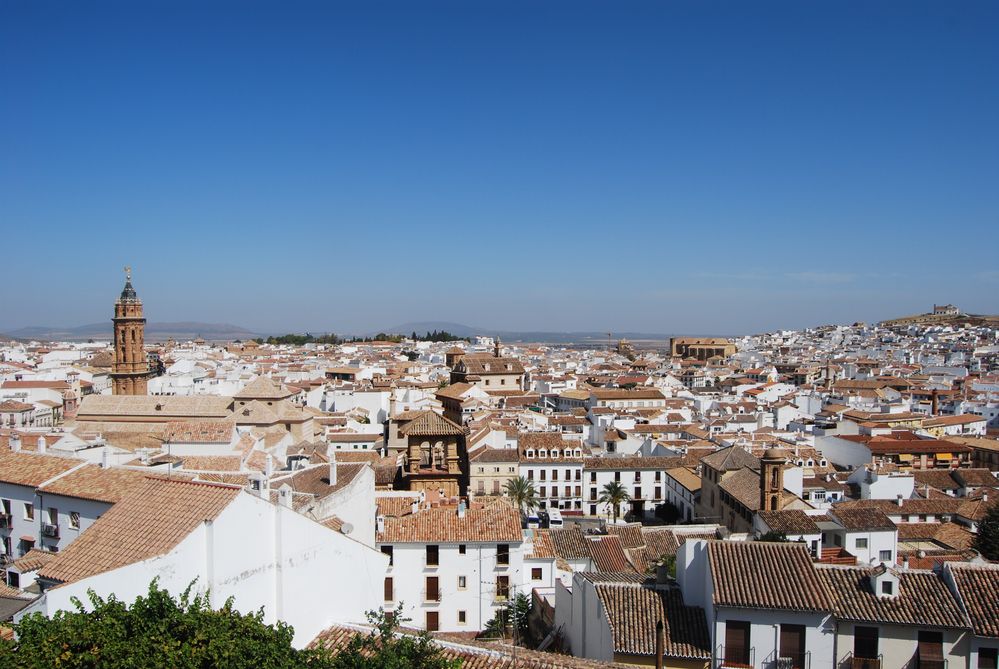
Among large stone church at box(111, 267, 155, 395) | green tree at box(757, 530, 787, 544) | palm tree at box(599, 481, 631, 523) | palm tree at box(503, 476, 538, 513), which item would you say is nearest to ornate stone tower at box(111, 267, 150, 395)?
large stone church at box(111, 267, 155, 395)

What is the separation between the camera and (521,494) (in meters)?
35.7

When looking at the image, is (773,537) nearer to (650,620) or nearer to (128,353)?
(650,620)

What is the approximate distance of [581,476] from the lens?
39.9 metres

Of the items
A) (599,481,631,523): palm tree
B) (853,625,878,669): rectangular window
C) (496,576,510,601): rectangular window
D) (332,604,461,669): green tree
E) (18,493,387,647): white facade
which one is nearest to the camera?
→ (332,604,461,669): green tree

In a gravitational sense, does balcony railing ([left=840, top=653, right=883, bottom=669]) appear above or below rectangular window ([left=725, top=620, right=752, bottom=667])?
below

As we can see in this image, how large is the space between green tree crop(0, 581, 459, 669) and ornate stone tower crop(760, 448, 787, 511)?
73.0 feet

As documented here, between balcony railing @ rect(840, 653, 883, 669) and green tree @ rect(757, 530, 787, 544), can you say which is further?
green tree @ rect(757, 530, 787, 544)

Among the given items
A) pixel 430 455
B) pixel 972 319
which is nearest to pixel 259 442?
pixel 430 455

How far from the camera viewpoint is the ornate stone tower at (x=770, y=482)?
29.2 m

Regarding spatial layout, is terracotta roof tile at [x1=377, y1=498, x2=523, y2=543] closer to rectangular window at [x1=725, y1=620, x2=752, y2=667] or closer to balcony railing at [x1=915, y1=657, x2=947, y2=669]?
rectangular window at [x1=725, y1=620, x2=752, y2=667]

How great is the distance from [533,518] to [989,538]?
53.6 ft

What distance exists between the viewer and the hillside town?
11953 millimetres

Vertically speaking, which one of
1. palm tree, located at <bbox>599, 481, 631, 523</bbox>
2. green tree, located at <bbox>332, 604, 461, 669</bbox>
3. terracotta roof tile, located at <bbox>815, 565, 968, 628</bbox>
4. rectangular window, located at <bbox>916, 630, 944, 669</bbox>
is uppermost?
green tree, located at <bbox>332, 604, 461, 669</bbox>

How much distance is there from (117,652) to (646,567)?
1699cm
